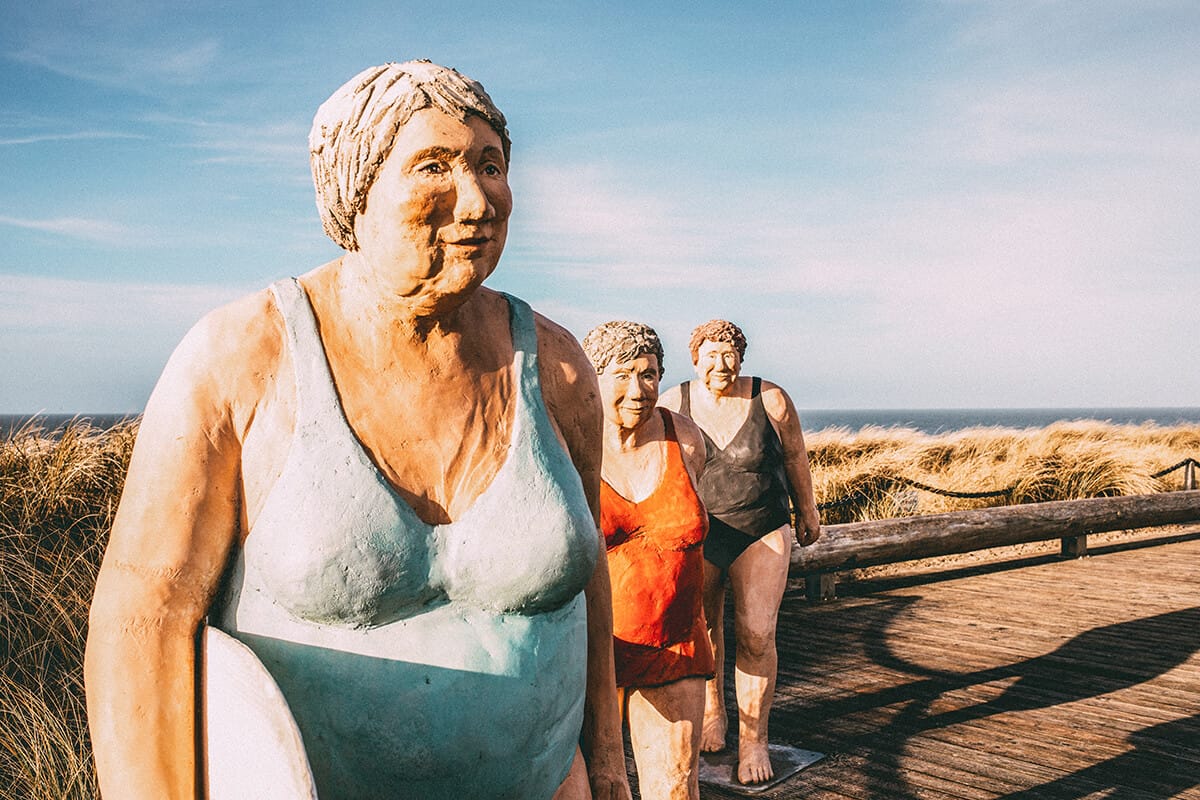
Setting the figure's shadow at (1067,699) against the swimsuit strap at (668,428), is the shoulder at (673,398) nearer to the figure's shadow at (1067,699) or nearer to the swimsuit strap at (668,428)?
the swimsuit strap at (668,428)

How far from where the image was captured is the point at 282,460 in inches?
51.8

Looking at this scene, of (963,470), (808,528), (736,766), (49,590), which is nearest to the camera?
(49,590)

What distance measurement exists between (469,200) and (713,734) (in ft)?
13.7

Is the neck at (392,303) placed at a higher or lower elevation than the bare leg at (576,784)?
higher

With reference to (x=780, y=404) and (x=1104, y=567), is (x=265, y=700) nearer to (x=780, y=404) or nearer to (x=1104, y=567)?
(x=780, y=404)

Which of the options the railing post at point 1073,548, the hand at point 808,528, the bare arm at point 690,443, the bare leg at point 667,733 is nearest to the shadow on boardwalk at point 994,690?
the hand at point 808,528

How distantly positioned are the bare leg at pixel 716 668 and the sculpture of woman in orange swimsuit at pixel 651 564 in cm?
122

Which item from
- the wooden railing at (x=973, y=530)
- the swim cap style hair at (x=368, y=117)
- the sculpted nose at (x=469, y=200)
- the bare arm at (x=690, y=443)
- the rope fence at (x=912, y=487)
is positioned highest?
the swim cap style hair at (x=368, y=117)

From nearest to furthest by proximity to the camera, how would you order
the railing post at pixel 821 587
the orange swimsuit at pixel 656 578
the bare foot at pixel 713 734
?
1. the orange swimsuit at pixel 656 578
2. the bare foot at pixel 713 734
3. the railing post at pixel 821 587

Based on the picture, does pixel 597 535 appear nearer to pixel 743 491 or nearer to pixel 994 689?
pixel 743 491

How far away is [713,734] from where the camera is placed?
5012mm

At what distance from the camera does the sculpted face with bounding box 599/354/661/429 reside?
10.9 ft

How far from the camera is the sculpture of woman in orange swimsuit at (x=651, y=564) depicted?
3.18 meters

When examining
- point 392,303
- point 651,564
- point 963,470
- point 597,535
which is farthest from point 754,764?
point 963,470
